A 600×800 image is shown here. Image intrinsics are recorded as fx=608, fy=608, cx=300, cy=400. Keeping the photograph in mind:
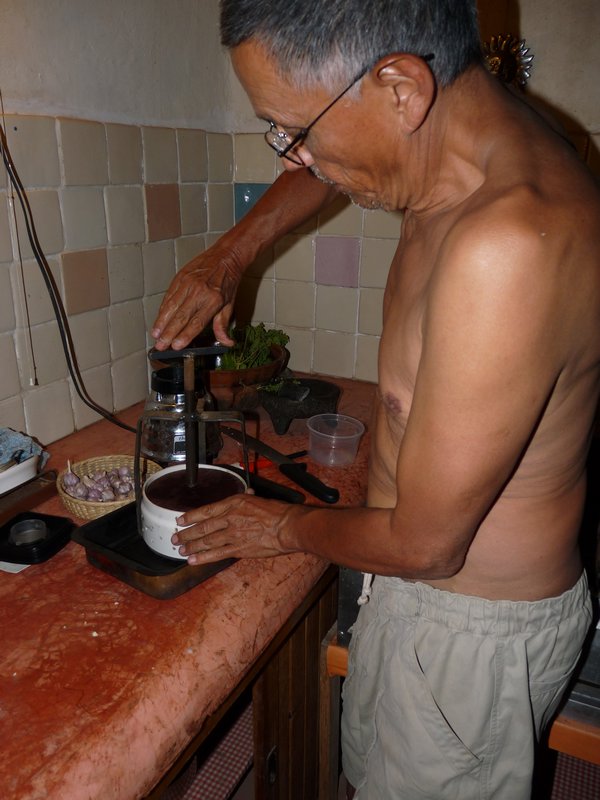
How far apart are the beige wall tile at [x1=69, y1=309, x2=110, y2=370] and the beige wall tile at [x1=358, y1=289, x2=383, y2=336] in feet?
2.28

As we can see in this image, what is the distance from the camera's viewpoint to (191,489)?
3.03ft

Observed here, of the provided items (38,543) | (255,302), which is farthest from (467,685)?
(255,302)

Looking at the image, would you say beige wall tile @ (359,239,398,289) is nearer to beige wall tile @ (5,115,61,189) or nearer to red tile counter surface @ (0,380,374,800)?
beige wall tile @ (5,115,61,189)

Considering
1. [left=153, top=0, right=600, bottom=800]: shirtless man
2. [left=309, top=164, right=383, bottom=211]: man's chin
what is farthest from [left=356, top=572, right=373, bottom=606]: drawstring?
[left=309, top=164, right=383, bottom=211]: man's chin

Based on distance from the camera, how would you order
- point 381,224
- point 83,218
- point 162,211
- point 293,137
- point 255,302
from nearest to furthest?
1. point 293,137
2. point 83,218
3. point 162,211
4. point 381,224
5. point 255,302

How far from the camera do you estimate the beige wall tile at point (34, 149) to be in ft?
3.59

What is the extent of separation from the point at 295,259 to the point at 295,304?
130 millimetres

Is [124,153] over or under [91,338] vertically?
over

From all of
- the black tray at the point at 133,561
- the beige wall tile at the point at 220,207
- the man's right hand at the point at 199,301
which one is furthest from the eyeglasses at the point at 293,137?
the beige wall tile at the point at 220,207

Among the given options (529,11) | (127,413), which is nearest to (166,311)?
(127,413)

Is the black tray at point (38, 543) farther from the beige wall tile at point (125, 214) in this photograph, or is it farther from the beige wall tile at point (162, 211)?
the beige wall tile at point (162, 211)

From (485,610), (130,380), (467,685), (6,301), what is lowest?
(467,685)

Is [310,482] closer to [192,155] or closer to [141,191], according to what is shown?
[141,191]

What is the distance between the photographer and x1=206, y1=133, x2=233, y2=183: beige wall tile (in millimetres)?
1652
